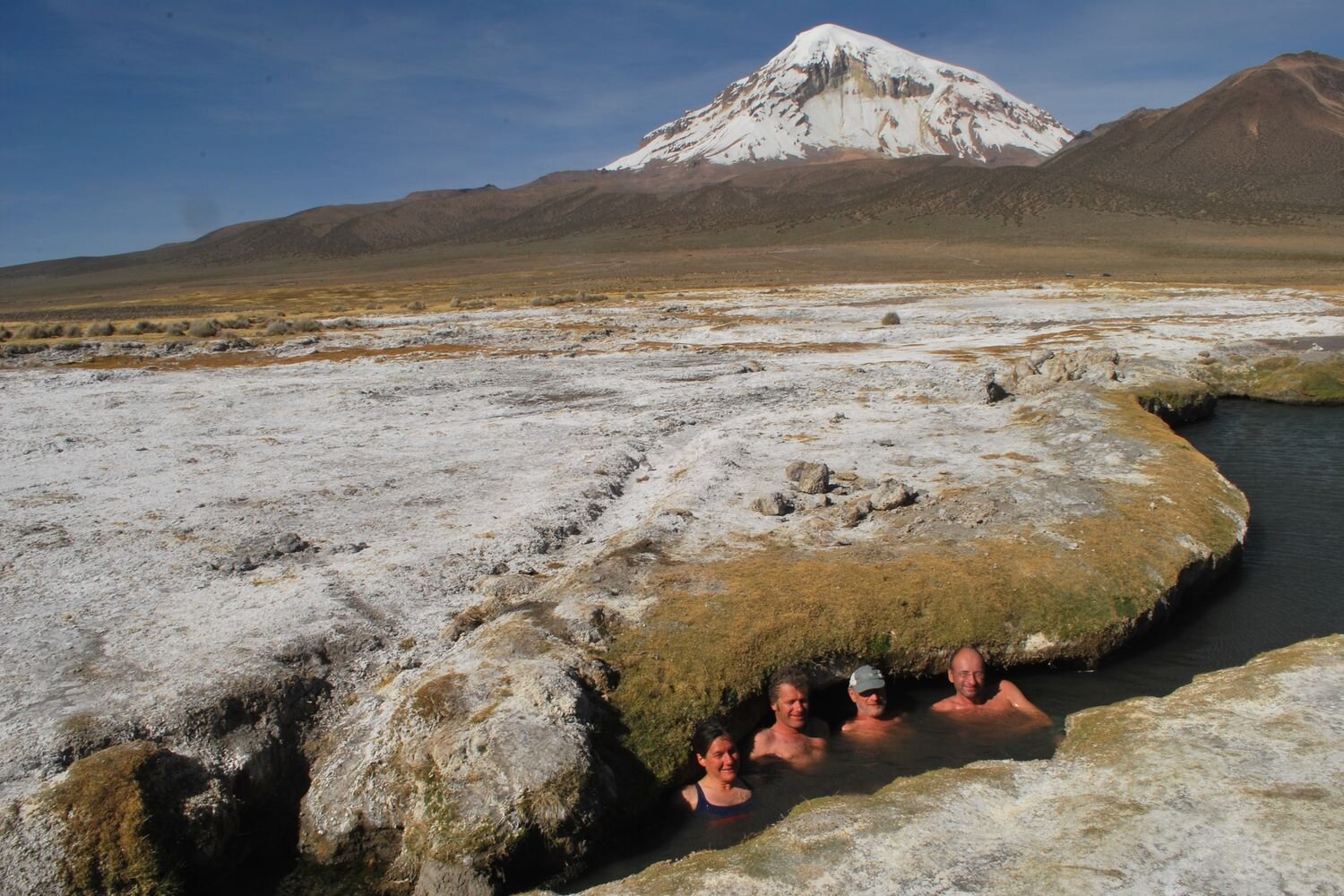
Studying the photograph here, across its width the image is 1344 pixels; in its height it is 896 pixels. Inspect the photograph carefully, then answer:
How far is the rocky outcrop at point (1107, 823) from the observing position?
247 inches

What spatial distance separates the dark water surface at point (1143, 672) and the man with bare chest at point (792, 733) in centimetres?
17

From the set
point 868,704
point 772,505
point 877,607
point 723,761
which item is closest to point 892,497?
point 772,505

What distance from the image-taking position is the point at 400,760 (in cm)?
854

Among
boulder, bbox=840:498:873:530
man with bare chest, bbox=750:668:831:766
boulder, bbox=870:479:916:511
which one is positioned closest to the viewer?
man with bare chest, bbox=750:668:831:766

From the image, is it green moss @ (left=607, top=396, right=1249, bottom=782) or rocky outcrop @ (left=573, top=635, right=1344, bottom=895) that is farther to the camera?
green moss @ (left=607, top=396, right=1249, bottom=782)

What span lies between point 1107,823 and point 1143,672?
4343mm

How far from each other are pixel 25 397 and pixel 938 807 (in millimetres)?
30106

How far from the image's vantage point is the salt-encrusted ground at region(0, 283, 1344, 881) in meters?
10.4

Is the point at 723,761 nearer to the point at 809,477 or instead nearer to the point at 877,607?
the point at 877,607

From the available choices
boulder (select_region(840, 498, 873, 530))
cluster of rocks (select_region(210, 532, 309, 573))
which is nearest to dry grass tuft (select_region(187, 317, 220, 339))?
cluster of rocks (select_region(210, 532, 309, 573))

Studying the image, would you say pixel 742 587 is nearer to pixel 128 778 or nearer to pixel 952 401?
pixel 128 778

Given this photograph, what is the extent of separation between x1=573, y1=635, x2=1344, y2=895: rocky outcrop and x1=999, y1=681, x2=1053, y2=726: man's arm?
93 cm

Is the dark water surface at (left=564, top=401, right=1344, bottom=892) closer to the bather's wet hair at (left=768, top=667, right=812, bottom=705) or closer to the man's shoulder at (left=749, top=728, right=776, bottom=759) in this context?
the man's shoulder at (left=749, top=728, right=776, bottom=759)

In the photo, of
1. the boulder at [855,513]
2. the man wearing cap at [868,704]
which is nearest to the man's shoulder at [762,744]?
the man wearing cap at [868,704]
